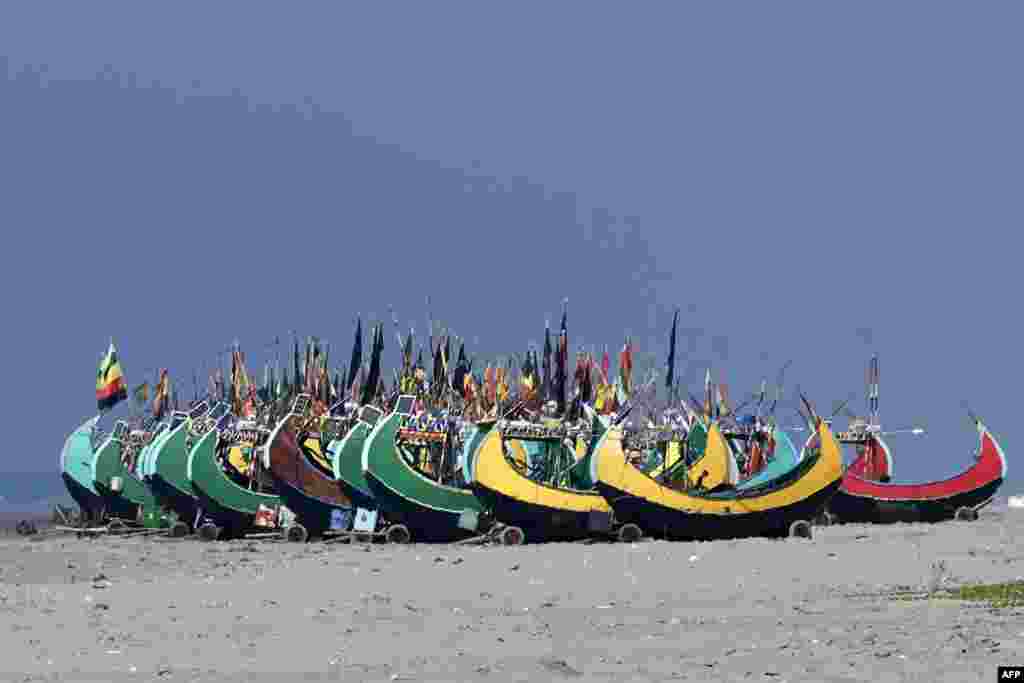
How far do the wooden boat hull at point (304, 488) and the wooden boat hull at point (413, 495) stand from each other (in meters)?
4.01

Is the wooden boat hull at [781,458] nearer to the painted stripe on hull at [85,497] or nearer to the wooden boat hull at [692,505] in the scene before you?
the wooden boat hull at [692,505]

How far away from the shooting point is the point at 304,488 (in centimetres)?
Result: 5116

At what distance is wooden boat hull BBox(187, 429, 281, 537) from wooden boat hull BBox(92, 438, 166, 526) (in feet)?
19.3

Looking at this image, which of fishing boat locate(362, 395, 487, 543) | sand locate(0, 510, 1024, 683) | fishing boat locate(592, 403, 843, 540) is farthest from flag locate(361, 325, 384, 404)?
sand locate(0, 510, 1024, 683)

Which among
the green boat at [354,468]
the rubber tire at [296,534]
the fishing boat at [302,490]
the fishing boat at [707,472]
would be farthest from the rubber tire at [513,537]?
the rubber tire at [296,534]

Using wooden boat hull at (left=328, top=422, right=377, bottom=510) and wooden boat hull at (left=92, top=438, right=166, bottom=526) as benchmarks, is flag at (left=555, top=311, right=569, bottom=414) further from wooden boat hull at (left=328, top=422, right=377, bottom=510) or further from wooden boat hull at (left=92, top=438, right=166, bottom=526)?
wooden boat hull at (left=92, top=438, right=166, bottom=526)

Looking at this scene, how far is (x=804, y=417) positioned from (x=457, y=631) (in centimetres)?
3039

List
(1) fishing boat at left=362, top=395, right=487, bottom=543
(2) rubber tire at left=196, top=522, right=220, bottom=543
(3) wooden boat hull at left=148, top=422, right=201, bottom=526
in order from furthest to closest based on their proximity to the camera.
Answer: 1. (3) wooden boat hull at left=148, top=422, right=201, bottom=526
2. (2) rubber tire at left=196, top=522, right=220, bottom=543
3. (1) fishing boat at left=362, top=395, right=487, bottom=543

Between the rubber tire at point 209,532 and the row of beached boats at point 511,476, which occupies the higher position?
the row of beached boats at point 511,476

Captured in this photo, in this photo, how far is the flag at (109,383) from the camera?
67.4m

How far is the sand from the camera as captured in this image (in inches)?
641

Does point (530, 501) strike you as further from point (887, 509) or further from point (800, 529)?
point (887, 509)

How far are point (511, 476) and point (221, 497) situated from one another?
14.7 metres

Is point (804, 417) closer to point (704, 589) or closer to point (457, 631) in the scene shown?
point (704, 589)
